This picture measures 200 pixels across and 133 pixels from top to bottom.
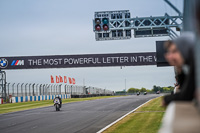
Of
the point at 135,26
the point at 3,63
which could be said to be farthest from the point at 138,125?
the point at 3,63

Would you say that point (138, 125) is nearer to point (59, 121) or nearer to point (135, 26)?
point (59, 121)

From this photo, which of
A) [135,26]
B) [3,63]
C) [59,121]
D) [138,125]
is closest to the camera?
[138,125]

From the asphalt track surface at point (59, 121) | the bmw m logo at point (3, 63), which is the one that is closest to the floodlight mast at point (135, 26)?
the asphalt track surface at point (59, 121)

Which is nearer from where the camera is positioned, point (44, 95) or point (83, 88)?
point (44, 95)

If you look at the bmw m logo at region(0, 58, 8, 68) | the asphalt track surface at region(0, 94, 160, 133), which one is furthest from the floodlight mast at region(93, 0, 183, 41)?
the bmw m logo at region(0, 58, 8, 68)

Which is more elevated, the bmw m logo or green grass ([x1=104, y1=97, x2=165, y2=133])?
the bmw m logo

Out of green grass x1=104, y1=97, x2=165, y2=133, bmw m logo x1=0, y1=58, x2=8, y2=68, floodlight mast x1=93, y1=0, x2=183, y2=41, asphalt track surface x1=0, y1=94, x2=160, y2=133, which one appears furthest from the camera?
bmw m logo x1=0, y1=58, x2=8, y2=68

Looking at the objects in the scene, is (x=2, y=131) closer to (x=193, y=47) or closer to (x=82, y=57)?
(x=193, y=47)

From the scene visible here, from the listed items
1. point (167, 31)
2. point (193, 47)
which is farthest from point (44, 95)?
point (193, 47)

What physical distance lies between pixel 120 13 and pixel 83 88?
48478 mm

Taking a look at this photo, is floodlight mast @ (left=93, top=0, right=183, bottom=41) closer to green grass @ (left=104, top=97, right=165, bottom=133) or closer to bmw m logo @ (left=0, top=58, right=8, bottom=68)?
green grass @ (left=104, top=97, right=165, bottom=133)

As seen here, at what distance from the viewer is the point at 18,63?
43.7 meters

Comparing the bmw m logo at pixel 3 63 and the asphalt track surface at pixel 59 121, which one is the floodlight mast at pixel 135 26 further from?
the bmw m logo at pixel 3 63

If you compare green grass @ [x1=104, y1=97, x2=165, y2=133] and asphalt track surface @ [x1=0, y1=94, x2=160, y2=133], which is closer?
green grass @ [x1=104, y1=97, x2=165, y2=133]
